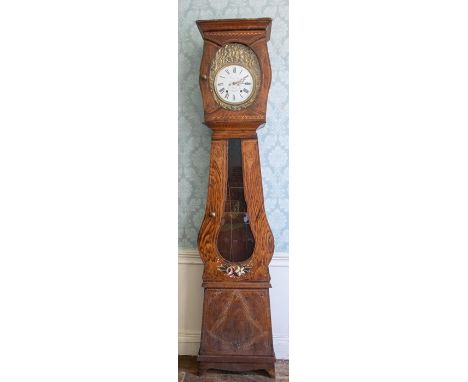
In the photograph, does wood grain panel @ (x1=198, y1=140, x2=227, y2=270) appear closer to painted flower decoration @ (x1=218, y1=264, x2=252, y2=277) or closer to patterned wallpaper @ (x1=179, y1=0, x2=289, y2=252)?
painted flower decoration @ (x1=218, y1=264, x2=252, y2=277)

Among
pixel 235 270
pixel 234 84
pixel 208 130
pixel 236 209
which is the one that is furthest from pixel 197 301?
pixel 234 84

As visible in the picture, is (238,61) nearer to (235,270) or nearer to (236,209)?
(236,209)

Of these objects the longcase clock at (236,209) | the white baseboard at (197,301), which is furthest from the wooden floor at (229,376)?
the white baseboard at (197,301)

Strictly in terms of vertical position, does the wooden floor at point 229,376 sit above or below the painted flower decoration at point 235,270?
below

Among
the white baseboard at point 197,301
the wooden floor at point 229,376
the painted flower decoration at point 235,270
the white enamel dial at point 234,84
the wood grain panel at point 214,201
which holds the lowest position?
the wooden floor at point 229,376

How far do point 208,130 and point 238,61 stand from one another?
1.40 ft

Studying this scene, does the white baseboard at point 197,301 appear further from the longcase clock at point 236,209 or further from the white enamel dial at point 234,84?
the white enamel dial at point 234,84

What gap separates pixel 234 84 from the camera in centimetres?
198

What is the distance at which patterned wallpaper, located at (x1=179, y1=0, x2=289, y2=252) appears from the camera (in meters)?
2.18

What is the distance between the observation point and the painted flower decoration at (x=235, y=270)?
198cm

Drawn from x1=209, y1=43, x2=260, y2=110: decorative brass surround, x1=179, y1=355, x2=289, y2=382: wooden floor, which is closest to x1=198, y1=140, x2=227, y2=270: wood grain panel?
x1=209, y1=43, x2=260, y2=110: decorative brass surround

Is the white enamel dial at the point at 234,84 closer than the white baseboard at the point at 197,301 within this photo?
Yes
